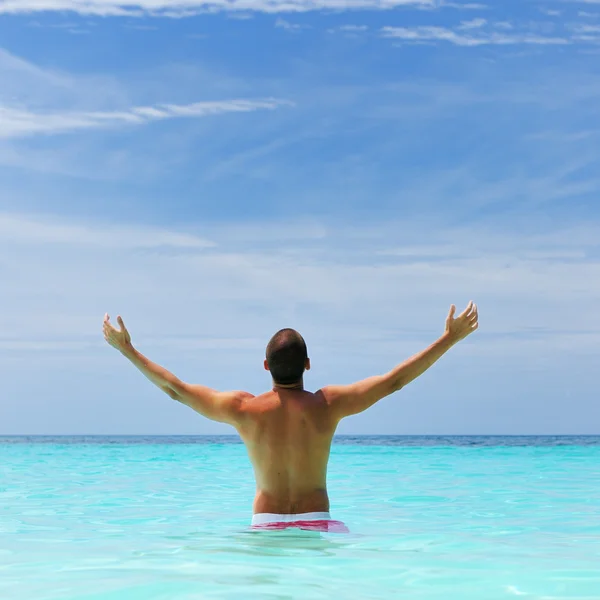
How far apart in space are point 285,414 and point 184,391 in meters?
0.67

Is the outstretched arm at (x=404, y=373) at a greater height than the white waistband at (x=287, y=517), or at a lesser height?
greater

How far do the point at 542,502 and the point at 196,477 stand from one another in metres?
7.29

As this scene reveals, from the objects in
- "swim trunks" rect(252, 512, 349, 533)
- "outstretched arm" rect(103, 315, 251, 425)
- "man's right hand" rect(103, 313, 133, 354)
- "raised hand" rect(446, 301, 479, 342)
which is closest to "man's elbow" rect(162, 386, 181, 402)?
"outstretched arm" rect(103, 315, 251, 425)

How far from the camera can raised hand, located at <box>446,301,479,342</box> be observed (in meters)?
5.14

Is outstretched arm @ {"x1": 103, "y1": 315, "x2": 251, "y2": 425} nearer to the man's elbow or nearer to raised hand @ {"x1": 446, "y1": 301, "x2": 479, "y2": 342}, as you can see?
the man's elbow

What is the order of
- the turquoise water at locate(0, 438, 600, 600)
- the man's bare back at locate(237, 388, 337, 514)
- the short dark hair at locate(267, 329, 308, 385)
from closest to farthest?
the turquoise water at locate(0, 438, 600, 600)
the short dark hair at locate(267, 329, 308, 385)
the man's bare back at locate(237, 388, 337, 514)

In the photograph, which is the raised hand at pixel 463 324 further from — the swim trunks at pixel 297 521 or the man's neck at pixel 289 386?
the swim trunks at pixel 297 521

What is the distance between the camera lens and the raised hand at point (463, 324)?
514 centimetres

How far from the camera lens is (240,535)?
584cm

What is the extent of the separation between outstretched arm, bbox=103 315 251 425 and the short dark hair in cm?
31

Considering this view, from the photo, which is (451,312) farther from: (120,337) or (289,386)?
(120,337)

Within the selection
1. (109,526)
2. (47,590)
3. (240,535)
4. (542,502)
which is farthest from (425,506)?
(47,590)

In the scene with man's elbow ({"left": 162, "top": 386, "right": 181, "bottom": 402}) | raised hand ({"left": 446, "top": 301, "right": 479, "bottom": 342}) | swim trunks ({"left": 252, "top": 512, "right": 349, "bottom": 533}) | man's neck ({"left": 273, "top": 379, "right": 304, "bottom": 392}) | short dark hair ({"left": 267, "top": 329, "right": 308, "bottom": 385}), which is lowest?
swim trunks ({"left": 252, "top": 512, "right": 349, "bottom": 533})

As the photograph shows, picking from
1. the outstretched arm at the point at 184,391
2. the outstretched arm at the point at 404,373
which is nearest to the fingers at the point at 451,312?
the outstretched arm at the point at 404,373
